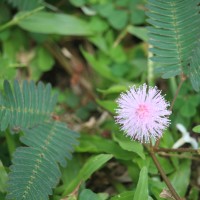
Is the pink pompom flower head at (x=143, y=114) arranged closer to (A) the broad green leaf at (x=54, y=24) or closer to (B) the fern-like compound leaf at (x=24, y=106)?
(B) the fern-like compound leaf at (x=24, y=106)

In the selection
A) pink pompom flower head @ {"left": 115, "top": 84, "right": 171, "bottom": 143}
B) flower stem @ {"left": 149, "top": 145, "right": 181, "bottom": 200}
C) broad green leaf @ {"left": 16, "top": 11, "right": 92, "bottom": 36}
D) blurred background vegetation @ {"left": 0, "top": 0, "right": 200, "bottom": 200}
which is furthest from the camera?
broad green leaf @ {"left": 16, "top": 11, "right": 92, "bottom": 36}

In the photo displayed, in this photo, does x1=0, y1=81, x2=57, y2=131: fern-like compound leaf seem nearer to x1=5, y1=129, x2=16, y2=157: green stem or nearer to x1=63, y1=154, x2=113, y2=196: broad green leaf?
x1=5, y1=129, x2=16, y2=157: green stem

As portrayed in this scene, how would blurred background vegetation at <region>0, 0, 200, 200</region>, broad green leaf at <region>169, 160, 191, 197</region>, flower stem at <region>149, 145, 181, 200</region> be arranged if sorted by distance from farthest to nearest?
blurred background vegetation at <region>0, 0, 200, 200</region> → broad green leaf at <region>169, 160, 191, 197</region> → flower stem at <region>149, 145, 181, 200</region>

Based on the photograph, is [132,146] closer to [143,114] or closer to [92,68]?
[143,114]

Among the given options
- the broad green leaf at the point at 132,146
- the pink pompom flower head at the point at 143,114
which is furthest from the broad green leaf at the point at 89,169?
the pink pompom flower head at the point at 143,114

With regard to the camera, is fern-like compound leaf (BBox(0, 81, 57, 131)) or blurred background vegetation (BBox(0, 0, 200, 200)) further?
blurred background vegetation (BBox(0, 0, 200, 200))

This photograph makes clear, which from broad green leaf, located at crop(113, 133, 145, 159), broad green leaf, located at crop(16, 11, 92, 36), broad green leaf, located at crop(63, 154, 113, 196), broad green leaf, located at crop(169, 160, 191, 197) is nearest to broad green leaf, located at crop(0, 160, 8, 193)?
broad green leaf, located at crop(63, 154, 113, 196)
